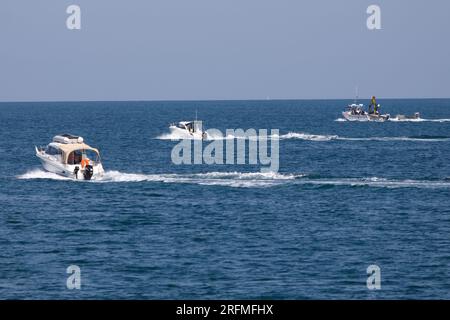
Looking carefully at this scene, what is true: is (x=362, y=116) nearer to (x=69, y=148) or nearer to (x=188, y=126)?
(x=188, y=126)

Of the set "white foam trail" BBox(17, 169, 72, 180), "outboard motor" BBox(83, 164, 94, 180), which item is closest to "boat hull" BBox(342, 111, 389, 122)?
"white foam trail" BBox(17, 169, 72, 180)

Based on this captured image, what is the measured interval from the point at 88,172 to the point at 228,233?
80.5 ft

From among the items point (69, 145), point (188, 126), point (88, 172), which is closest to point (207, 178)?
point (88, 172)

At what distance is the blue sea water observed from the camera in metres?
35.5

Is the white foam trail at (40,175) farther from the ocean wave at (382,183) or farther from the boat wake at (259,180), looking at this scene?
the ocean wave at (382,183)

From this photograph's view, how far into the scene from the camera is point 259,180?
70.2 meters

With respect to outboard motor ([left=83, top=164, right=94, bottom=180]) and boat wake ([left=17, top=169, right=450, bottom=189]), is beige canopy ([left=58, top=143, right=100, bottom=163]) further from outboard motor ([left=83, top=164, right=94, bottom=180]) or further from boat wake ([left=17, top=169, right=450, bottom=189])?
boat wake ([left=17, top=169, right=450, bottom=189])

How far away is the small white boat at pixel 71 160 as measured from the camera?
68.8 metres

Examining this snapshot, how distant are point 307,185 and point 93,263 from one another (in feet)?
101

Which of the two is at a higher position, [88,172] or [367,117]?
[367,117]

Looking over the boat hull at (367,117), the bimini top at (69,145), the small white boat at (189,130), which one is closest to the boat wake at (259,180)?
the bimini top at (69,145)

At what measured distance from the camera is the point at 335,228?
4916 cm

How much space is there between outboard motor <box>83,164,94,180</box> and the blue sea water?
4.14ft
